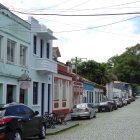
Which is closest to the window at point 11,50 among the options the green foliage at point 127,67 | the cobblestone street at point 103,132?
the cobblestone street at point 103,132

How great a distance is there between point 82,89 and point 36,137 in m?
31.4

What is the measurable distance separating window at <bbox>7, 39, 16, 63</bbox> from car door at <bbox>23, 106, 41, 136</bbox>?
795 cm

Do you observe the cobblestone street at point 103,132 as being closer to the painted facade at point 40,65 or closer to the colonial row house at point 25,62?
the colonial row house at point 25,62

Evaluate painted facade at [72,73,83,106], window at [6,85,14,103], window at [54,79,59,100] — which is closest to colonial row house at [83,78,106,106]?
painted facade at [72,73,83,106]

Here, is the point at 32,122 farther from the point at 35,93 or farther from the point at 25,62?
the point at 35,93

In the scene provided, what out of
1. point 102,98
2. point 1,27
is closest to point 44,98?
point 1,27

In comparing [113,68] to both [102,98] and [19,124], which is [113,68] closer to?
[102,98]

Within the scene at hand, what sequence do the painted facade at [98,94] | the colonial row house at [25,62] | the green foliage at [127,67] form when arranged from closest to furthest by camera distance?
1. the colonial row house at [25,62]
2. the painted facade at [98,94]
3. the green foliage at [127,67]

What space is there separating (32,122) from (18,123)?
5.89 feet

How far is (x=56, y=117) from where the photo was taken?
2381 cm

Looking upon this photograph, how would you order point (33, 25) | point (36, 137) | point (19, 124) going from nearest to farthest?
point (19, 124), point (36, 137), point (33, 25)

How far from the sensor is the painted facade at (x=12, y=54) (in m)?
22.0

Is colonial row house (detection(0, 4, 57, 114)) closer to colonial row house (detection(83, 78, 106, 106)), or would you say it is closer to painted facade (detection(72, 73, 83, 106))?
painted facade (detection(72, 73, 83, 106))

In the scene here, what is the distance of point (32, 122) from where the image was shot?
15438mm
